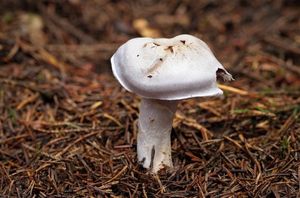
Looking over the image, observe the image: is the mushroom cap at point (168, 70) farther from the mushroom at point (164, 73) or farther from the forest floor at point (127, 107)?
the forest floor at point (127, 107)

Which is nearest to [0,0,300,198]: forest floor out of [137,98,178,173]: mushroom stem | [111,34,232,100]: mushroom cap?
[137,98,178,173]: mushroom stem

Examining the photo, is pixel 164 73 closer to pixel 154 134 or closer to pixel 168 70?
pixel 168 70

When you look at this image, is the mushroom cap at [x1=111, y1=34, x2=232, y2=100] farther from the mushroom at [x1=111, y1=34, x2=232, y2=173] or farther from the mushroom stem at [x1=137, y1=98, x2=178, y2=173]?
the mushroom stem at [x1=137, y1=98, x2=178, y2=173]

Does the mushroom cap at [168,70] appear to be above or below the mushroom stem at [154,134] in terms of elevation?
above

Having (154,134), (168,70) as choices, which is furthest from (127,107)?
(168,70)

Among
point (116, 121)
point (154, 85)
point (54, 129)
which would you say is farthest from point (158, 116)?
point (54, 129)

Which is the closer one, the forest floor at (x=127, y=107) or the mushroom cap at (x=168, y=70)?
the mushroom cap at (x=168, y=70)

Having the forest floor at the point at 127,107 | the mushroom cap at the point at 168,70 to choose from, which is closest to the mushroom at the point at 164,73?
the mushroom cap at the point at 168,70
